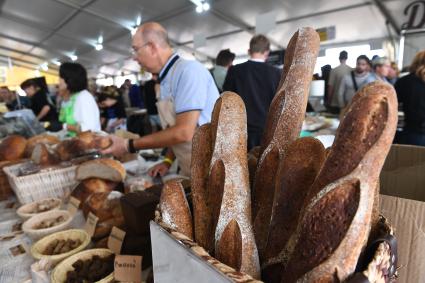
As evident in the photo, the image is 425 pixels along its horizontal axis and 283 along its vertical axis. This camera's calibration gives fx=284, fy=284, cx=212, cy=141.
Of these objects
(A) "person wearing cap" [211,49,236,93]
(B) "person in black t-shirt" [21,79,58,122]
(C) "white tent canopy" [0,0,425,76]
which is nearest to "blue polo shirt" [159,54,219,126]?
(A) "person wearing cap" [211,49,236,93]

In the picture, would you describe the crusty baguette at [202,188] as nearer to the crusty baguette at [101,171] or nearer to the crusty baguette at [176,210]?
the crusty baguette at [176,210]

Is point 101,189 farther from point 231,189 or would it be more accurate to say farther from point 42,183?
point 231,189

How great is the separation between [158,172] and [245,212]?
1.08 m

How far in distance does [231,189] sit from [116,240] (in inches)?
19.6

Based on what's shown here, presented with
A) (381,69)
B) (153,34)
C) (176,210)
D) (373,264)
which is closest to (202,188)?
(176,210)

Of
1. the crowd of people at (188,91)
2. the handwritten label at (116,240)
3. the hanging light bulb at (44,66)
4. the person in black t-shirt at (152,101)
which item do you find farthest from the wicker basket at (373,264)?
the hanging light bulb at (44,66)

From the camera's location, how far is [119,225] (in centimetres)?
85

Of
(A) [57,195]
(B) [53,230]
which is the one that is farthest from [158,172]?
(B) [53,230]

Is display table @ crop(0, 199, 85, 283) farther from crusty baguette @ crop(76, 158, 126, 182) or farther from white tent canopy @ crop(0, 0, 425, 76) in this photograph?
white tent canopy @ crop(0, 0, 425, 76)

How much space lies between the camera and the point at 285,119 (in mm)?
474

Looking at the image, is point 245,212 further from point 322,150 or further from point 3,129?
point 3,129

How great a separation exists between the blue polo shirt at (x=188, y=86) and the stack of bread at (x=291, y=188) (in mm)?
814

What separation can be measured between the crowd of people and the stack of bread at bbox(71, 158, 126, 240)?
9.3 inches

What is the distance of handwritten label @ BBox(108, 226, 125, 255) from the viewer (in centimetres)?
75
